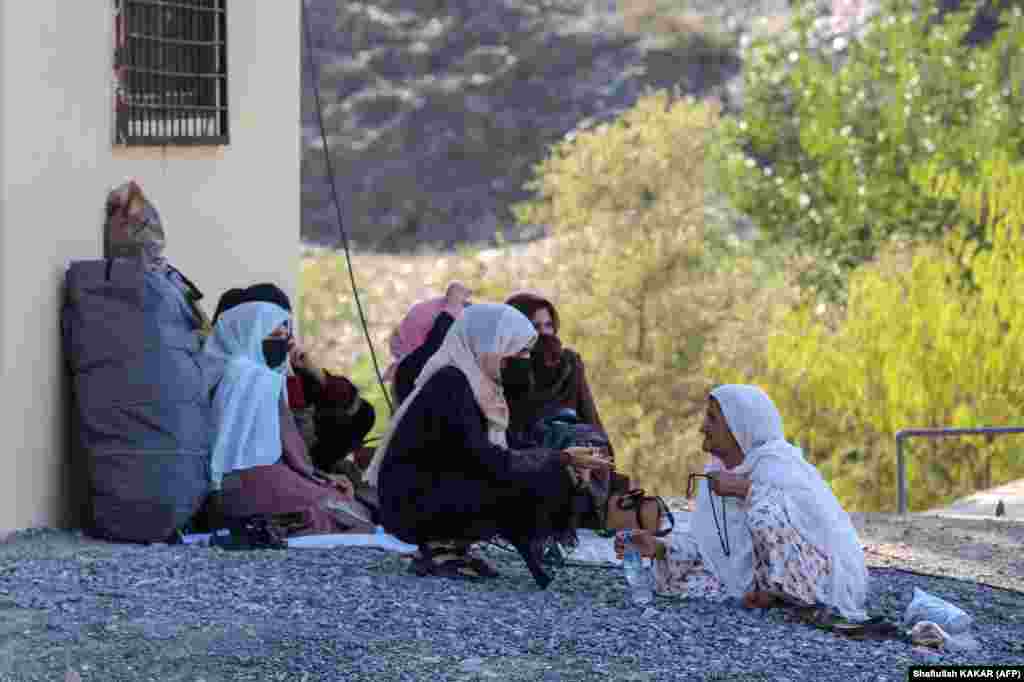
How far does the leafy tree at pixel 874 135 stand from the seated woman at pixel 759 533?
13.6m

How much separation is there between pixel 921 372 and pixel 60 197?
27.8 ft

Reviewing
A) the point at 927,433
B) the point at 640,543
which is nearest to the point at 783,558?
the point at 640,543

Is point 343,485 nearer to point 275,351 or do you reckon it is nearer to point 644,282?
point 275,351

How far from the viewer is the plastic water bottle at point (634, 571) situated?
6113 mm

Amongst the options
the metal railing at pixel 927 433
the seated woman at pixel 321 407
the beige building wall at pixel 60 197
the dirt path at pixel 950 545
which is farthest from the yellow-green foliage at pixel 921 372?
the seated woman at pixel 321 407

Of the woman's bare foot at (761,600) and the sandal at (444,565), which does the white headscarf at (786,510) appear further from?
the sandal at (444,565)

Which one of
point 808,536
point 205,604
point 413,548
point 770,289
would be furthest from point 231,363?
point 770,289

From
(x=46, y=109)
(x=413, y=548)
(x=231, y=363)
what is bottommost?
(x=413, y=548)

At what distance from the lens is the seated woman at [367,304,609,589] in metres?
6.16

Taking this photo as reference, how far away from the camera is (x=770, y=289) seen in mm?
17375

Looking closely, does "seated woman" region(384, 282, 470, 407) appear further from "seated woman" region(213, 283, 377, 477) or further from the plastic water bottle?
the plastic water bottle

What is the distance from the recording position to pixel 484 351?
6.29m

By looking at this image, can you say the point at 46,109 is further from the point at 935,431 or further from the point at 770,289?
the point at 770,289

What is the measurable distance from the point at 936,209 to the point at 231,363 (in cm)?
1355
